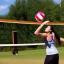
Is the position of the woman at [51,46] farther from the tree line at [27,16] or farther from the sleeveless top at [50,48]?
the tree line at [27,16]

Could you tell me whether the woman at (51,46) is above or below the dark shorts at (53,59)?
above

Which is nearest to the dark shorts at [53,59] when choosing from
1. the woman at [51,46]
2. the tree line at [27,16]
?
the woman at [51,46]

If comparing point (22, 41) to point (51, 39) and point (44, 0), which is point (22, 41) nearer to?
point (44, 0)

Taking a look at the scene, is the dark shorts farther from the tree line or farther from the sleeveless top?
the tree line

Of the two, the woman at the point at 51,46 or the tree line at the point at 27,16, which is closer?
the woman at the point at 51,46

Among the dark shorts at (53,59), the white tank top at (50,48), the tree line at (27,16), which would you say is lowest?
the tree line at (27,16)

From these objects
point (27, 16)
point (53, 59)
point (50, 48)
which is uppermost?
point (50, 48)

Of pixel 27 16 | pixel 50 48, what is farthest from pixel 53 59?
pixel 27 16

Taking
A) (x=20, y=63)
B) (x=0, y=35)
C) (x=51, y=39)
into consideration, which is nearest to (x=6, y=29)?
(x=0, y=35)

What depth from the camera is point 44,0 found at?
44781 millimetres

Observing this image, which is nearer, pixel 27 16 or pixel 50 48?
pixel 50 48

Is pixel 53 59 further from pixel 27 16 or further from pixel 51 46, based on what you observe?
pixel 27 16

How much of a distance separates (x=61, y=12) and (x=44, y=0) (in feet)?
10.5

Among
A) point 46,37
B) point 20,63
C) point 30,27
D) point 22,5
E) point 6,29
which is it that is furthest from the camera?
point 22,5
